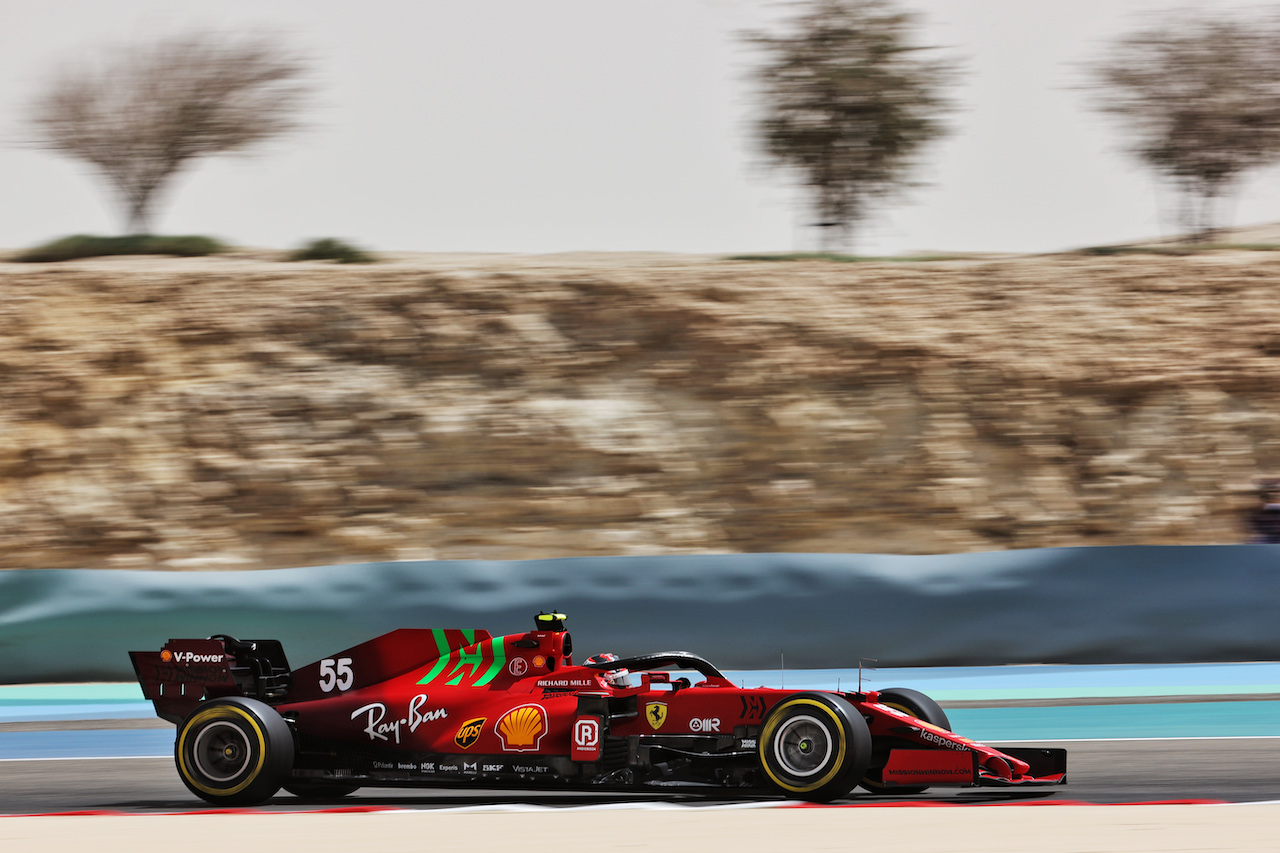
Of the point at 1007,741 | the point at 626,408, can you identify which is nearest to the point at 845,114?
the point at 626,408

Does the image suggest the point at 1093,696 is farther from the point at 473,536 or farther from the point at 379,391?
the point at 379,391

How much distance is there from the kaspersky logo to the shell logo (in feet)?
0.26

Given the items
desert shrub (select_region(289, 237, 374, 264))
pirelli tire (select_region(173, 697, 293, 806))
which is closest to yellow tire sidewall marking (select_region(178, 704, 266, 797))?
pirelli tire (select_region(173, 697, 293, 806))

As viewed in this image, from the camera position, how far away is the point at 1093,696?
10.3 m

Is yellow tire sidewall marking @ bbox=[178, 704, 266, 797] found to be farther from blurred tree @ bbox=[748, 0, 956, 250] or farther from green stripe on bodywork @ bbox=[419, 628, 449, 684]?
blurred tree @ bbox=[748, 0, 956, 250]

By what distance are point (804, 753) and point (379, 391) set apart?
12540mm

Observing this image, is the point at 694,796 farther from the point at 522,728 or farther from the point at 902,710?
the point at 902,710

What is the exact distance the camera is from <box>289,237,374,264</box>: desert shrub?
21141 millimetres

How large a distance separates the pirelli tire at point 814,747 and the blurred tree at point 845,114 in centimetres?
1831

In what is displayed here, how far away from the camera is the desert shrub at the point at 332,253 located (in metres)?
21.1

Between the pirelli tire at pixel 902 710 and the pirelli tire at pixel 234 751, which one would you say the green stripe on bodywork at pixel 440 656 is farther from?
the pirelli tire at pixel 902 710

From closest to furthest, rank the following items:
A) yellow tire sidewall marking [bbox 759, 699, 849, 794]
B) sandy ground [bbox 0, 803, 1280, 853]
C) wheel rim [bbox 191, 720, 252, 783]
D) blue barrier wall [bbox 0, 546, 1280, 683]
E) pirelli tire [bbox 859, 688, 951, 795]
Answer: sandy ground [bbox 0, 803, 1280, 853] < yellow tire sidewall marking [bbox 759, 699, 849, 794] < pirelli tire [bbox 859, 688, 951, 795] < wheel rim [bbox 191, 720, 252, 783] < blue barrier wall [bbox 0, 546, 1280, 683]

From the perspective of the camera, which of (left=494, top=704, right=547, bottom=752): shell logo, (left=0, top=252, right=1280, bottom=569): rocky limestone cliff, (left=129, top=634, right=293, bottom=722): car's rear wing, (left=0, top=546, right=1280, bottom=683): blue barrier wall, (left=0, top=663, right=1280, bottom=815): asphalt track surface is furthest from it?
(left=0, top=252, right=1280, bottom=569): rocky limestone cliff

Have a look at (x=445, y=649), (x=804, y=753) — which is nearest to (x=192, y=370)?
(x=445, y=649)
